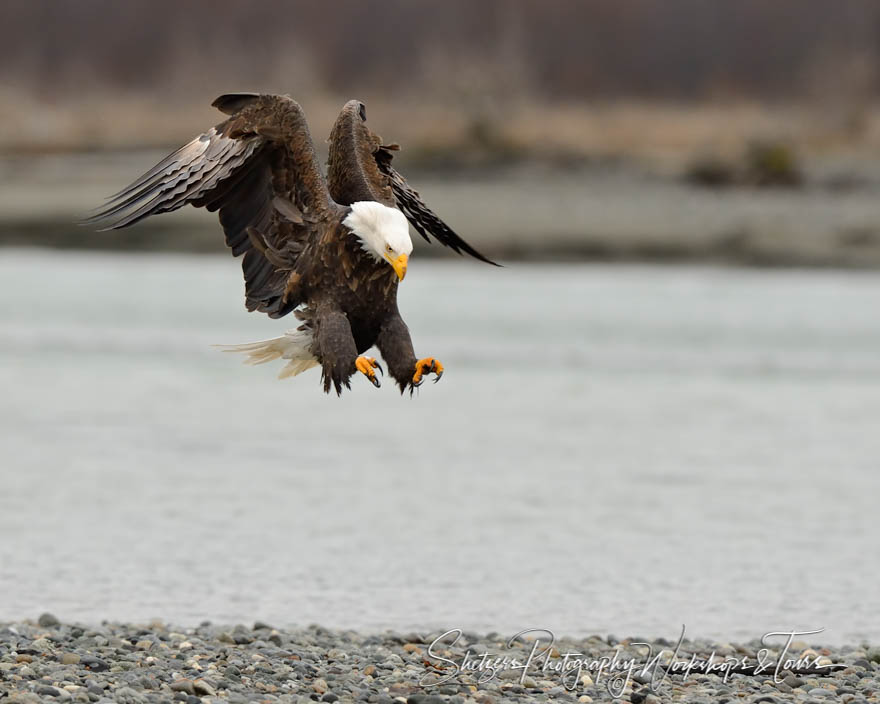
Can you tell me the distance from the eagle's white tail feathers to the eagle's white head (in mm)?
517

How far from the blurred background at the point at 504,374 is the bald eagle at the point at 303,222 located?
4.87 ft

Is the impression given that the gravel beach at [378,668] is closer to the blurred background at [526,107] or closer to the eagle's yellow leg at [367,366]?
the eagle's yellow leg at [367,366]

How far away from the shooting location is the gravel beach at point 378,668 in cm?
502

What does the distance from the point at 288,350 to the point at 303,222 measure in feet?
1.49

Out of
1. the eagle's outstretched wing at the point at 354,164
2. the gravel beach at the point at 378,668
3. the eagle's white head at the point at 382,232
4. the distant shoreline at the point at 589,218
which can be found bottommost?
the gravel beach at the point at 378,668

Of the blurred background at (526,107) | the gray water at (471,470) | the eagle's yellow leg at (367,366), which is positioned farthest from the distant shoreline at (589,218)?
the eagle's yellow leg at (367,366)

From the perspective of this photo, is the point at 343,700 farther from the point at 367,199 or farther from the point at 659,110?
the point at 659,110

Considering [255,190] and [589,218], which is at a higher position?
[589,218]

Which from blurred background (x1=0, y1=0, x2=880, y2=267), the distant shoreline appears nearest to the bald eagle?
the distant shoreline

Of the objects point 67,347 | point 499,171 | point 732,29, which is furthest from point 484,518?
point 732,29

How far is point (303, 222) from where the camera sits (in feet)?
18.6

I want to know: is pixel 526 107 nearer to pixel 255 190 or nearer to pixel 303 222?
pixel 255 190

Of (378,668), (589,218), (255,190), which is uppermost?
(589,218)

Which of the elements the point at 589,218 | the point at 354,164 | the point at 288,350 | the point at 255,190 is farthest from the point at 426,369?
the point at 589,218
